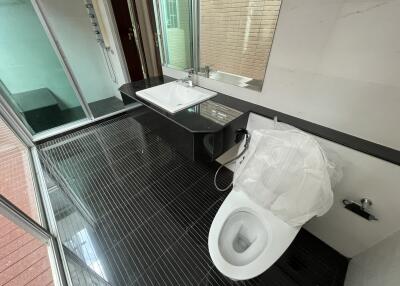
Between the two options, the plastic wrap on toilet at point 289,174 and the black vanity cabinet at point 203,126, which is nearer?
the plastic wrap on toilet at point 289,174

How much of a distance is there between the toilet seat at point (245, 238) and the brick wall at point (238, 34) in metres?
0.93

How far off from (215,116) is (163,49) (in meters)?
1.19

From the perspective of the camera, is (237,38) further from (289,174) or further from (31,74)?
(31,74)

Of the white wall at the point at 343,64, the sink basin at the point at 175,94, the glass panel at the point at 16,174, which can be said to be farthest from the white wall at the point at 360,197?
the glass panel at the point at 16,174

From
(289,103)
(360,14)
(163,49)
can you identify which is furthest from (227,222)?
(163,49)

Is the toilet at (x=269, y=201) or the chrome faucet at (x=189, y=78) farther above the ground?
the chrome faucet at (x=189, y=78)

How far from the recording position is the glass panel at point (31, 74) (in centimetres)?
174

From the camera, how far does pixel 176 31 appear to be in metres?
1.65

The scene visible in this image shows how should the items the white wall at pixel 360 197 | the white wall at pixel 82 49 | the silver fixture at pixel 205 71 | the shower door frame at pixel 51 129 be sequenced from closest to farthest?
the white wall at pixel 360 197
the silver fixture at pixel 205 71
the shower door frame at pixel 51 129
the white wall at pixel 82 49

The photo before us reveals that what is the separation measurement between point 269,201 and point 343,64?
84 centimetres

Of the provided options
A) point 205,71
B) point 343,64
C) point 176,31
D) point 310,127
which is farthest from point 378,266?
point 176,31

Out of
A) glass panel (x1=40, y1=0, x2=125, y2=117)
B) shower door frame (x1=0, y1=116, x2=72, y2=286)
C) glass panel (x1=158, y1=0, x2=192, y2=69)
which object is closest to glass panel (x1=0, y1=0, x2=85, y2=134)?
glass panel (x1=40, y1=0, x2=125, y2=117)

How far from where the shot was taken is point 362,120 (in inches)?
36.1

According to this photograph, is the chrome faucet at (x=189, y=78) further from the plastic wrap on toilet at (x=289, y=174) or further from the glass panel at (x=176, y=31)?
the plastic wrap on toilet at (x=289, y=174)
